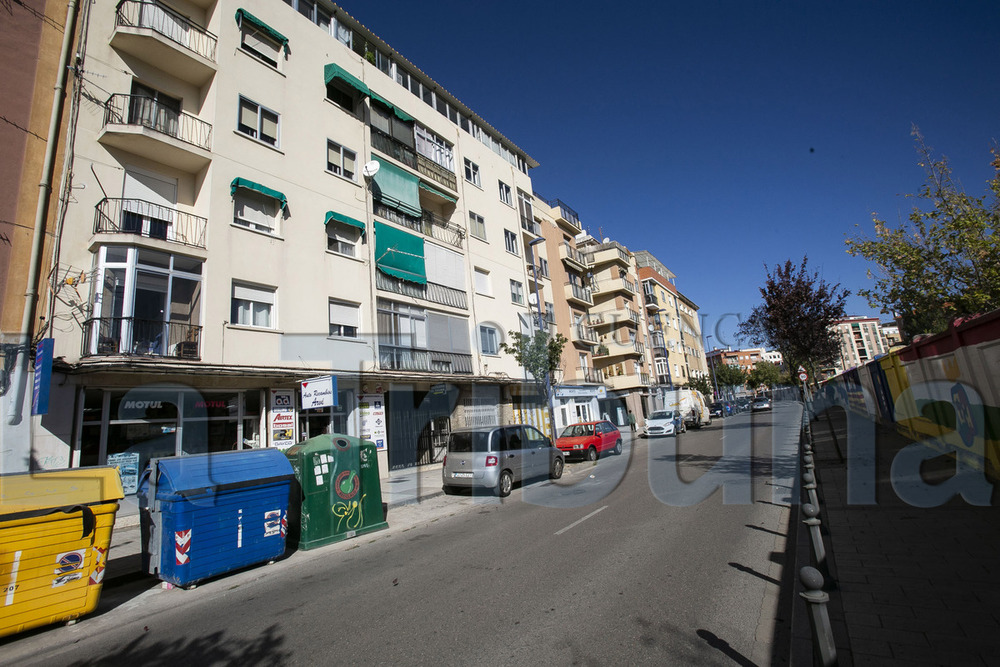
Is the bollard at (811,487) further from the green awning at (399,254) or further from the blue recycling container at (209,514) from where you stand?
the green awning at (399,254)

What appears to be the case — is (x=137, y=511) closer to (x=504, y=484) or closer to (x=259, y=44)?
(x=504, y=484)

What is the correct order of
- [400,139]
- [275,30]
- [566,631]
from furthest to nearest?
[400,139] → [275,30] → [566,631]

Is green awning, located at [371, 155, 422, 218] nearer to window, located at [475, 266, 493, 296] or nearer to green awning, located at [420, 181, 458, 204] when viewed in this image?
green awning, located at [420, 181, 458, 204]

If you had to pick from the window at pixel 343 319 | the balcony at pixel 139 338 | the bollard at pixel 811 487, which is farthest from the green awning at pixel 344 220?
the bollard at pixel 811 487

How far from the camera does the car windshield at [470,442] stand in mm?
11508

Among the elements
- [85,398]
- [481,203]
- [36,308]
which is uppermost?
[481,203]

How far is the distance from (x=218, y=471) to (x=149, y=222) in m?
8.52

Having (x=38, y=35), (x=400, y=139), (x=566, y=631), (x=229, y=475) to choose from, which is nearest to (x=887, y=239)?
(x=566, y=631)

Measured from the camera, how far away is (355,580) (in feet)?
19.0

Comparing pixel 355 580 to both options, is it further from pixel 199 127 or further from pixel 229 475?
pixel 199 127

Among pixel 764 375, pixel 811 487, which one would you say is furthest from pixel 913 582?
pixel 764 375

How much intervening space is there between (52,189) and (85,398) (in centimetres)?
460

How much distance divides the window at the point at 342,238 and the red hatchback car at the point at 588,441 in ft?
34.7

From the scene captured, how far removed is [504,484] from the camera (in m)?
11.5
